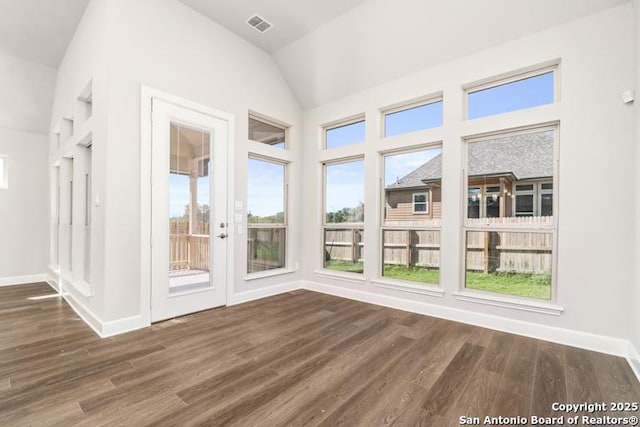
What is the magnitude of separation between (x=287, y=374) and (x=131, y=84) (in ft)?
10.7

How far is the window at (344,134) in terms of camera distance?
181 inches

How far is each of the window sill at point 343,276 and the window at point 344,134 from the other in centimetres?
206

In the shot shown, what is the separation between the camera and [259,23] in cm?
393

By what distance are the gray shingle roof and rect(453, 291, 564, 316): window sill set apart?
1.33m

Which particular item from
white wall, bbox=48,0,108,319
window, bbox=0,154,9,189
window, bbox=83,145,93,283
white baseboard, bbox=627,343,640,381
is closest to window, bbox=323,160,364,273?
white baseboard, bbox=627,343,640,381

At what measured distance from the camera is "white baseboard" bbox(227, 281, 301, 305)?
4.08 metres

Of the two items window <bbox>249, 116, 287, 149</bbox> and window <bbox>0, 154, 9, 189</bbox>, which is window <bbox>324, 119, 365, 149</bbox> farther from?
window <bbox>0, 154, 9, 189</bbox>

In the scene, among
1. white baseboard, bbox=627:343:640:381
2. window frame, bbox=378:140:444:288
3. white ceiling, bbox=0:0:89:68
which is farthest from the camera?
window frame, bbox=378:140:444:288

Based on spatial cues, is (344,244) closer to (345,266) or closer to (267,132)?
(345,266)

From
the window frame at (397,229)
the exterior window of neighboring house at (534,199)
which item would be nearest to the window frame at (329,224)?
the window frame at (397,229)

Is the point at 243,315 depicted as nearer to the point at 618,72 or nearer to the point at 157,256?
the point at 157,256

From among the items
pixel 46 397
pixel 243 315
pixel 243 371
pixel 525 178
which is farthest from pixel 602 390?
pixel 46 397

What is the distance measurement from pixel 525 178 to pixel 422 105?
157 centimetres

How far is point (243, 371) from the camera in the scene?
2.29m
